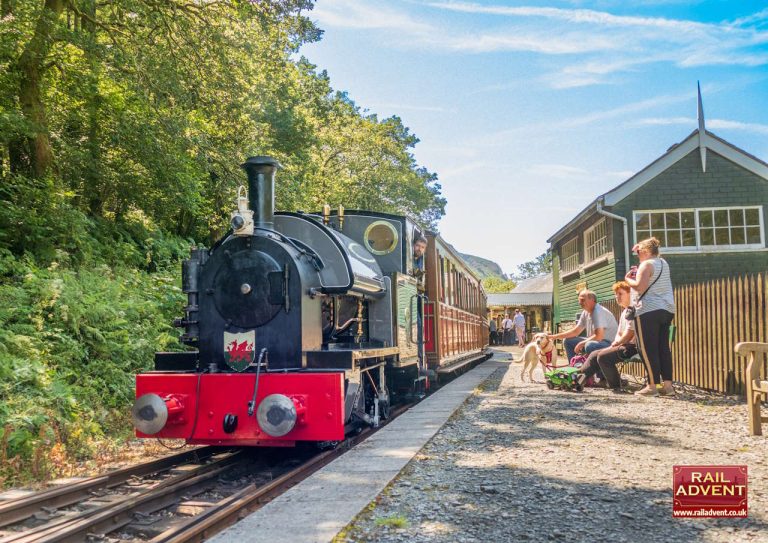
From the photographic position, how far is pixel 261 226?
5988 mm

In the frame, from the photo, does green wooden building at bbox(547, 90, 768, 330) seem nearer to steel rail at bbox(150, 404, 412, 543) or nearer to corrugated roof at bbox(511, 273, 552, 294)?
steel rail at bbox(150, 404, 412, 543)

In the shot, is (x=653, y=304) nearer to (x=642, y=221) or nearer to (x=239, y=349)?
(x=239, y=349)

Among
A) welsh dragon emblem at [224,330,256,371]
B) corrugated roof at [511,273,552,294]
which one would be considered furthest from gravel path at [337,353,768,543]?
corrugated roof at [511,273,552,294]

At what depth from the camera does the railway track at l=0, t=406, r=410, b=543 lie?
11.8ft

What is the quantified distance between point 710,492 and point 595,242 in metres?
16.2

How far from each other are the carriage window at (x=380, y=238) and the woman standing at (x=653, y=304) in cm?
281

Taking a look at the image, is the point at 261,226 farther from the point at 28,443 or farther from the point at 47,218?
the point at 47,218

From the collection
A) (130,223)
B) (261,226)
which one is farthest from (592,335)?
(130,223)

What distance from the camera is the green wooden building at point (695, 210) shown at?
649 inches

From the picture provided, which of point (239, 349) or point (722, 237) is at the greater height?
point (722, 237)

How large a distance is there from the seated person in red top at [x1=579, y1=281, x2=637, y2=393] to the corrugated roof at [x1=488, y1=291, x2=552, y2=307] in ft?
107

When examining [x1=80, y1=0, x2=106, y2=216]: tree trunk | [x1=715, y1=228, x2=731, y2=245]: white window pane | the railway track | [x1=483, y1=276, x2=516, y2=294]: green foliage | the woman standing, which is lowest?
the railway track

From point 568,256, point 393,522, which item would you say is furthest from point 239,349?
point 568,256

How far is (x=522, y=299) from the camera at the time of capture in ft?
138
